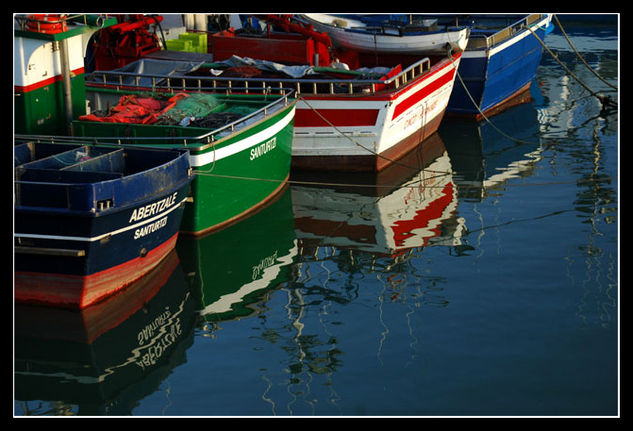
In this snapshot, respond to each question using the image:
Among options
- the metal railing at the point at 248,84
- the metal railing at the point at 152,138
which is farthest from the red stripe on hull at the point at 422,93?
the metal railing at the point at 152,138

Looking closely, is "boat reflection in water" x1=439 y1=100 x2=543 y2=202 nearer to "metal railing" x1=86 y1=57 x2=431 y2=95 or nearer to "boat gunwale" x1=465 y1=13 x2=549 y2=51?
"boat gunwale" x1=465 y1=13 x2=549 y2=51

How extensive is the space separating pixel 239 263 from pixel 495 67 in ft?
39.4

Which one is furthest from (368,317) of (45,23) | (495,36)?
(495,36)

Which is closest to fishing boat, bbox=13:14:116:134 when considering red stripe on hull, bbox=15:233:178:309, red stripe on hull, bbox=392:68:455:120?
red stripe on hull, bbox=15:233:178:309

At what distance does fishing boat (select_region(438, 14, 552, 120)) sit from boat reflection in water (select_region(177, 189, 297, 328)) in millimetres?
8824

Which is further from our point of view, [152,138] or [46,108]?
[46,108]

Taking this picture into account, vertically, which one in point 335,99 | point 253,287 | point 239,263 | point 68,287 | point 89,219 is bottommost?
point 253,287

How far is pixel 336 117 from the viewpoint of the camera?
62.0 feet

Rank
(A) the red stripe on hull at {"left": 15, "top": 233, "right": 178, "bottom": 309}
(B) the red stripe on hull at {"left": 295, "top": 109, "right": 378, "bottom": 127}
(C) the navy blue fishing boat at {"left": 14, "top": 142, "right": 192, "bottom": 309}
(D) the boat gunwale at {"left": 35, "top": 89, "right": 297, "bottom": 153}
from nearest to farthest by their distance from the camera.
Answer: (C) the navy blue fishing boat at {"left": 14, "top": 142, "right": 192, "bottom": 309}
(A) the red stripe on hull at {"left": 15, "top": 233, "right": 178, "bottom": 309}
(D) the boat gunwale at {"left": 35, "top": 89, "right": 297, "bottom": 153}
(B) the red stripe on hull at {"left": 295, "top": 109, "right": 378, "bottom": 127}

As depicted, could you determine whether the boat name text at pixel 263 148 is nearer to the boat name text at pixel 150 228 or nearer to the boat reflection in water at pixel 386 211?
the boat reflection in water at pixel 386 211

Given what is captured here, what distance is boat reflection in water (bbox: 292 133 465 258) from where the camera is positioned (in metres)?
15.9

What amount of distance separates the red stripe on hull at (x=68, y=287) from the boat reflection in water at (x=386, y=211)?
384cm

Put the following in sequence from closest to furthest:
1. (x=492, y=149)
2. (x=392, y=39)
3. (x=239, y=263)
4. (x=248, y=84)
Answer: (x=239, y=263)
(x=248, y=84)
(x=392, y=39)
(x=492, y=149)

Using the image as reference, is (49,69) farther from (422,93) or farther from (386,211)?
(422,93)
